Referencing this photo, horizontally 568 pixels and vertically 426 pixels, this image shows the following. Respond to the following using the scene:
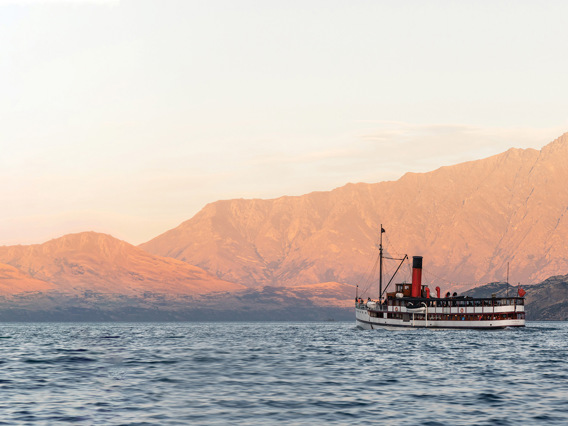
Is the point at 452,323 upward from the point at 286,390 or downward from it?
upward

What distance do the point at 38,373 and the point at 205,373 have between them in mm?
16449

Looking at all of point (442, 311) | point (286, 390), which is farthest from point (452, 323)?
point (286, 390)

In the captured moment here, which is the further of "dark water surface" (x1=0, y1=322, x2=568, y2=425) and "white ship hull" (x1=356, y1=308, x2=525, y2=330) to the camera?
"white ship hull" (x1=356, y1=308, x2=525, y2=330)

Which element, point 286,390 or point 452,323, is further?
point 452,323

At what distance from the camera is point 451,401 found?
4938 centimetres

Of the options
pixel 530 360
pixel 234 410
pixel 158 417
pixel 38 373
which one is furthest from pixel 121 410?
pixel 530 360

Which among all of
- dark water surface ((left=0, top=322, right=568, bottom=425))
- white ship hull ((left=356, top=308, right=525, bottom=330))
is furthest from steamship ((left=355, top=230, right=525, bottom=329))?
dark water surface ((left=0, top=322, right=568, bottom=425))

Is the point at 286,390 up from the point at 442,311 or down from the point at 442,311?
down

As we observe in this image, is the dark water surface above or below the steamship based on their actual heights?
below

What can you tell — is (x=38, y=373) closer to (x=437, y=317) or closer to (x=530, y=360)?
(x=530, y=360)

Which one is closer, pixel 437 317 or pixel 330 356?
pixel 330 356

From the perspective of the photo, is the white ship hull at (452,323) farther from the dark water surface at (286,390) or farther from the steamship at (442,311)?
the dark water surface at (286,390)

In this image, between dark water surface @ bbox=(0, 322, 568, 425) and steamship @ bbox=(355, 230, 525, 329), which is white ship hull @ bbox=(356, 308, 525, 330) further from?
dark water surface @ bbox=(0, 322, 568, 425)

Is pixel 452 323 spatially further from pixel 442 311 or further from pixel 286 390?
pixel 286 390
